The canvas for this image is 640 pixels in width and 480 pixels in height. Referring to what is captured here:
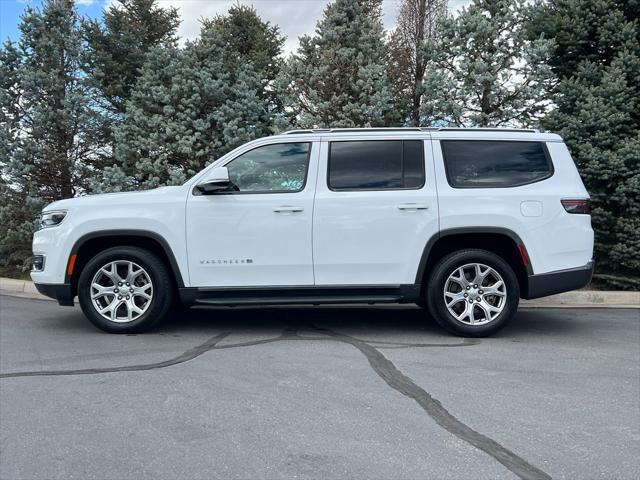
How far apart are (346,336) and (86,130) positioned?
727 centimetres

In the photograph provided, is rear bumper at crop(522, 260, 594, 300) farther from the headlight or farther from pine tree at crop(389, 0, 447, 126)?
pine tree at crop(389, 0, 447, 126)

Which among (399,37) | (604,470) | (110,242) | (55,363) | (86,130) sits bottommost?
(604,470)

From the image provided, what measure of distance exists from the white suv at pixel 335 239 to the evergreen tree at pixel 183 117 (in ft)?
13.3

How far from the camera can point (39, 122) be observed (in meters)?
10.4

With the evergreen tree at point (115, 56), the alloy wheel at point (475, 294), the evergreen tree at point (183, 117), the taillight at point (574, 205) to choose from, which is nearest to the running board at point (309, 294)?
the alloy wheel at point (475, 294)

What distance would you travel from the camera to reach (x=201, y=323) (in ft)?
21.9

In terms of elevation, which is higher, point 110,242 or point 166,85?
point 166,85

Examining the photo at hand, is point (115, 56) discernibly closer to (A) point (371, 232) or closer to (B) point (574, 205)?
(A) point (371, 232)

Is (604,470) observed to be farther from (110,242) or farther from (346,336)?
(110,242)

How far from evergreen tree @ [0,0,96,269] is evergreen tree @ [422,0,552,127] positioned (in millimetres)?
6352

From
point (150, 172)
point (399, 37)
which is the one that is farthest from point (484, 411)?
point (399, 37)

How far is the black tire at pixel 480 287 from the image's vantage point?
19.1 ft

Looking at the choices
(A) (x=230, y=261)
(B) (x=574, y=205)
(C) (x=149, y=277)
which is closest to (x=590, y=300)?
(B) (x=574, y=205)

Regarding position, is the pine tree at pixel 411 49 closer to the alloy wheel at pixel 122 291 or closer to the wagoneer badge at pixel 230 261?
the wagoneer badge at pixel 230 261
